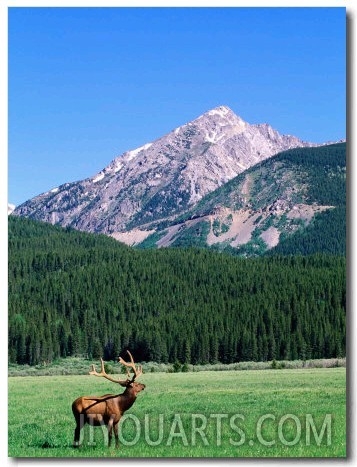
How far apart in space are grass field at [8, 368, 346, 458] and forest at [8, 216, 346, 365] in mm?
64059

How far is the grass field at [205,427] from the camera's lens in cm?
2097

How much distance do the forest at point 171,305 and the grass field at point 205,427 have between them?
6406cm

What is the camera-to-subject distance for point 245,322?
371ft

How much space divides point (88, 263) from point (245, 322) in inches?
2336

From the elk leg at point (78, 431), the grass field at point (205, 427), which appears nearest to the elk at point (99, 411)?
the elk leg at point (78, 431)

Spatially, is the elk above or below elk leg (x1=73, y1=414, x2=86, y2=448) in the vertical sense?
above

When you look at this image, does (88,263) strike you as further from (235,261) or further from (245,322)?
(245,322)

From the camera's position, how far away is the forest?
102 metres

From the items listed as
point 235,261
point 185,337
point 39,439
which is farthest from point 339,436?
point 235,261

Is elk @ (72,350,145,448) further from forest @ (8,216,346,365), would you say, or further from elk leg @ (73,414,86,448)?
forest @ (8,216,346,365)

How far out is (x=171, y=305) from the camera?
13550 centimetres

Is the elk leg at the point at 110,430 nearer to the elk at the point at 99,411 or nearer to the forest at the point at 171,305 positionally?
the elk at the point at 99,411

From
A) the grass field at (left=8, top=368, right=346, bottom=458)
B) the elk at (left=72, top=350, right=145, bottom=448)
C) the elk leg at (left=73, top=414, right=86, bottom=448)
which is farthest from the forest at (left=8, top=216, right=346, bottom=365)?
the elk leg at (left=73, top=414, right=86, bottom=448)

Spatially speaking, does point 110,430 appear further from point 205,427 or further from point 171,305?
point 171,305
